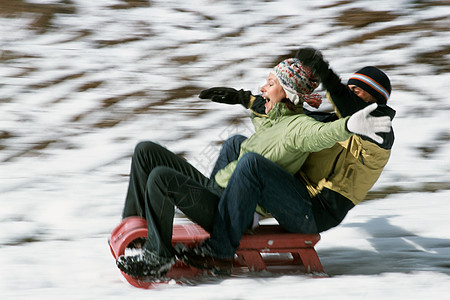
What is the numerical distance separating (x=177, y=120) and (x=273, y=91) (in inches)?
113

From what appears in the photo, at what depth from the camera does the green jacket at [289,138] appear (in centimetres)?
196

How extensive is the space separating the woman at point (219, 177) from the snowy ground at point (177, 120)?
0.60 feet

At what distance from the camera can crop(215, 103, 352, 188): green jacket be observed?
6.42 feet

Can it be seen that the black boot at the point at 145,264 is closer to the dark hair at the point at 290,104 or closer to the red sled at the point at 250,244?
the red sled at the point at 250,244

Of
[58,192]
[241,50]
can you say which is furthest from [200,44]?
[58,192]

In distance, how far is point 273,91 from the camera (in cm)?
231

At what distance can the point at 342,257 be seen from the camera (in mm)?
2639

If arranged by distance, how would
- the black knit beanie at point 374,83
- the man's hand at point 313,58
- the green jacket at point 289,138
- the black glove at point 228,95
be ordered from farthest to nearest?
1. the black glove at point 228,95
2. the black knit beanie at point 374,83
3. the man's hand at point 313,58
4. the green jacket at point 289,138

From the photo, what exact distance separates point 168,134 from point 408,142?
2.08 m

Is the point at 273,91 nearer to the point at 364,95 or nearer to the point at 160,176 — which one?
the point at 364,95

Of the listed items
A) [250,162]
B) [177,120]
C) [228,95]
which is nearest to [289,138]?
[250,162]

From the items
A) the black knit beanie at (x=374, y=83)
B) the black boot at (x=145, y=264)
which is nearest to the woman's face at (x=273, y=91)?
the black knit beanie at (x=374, y=83)

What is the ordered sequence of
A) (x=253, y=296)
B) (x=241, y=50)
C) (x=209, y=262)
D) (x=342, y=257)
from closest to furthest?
(x=253, y=296) < (x=209, y=262) < (x=342, y=257) < (x=241, y=50)

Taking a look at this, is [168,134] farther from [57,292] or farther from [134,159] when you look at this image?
[57,292]
